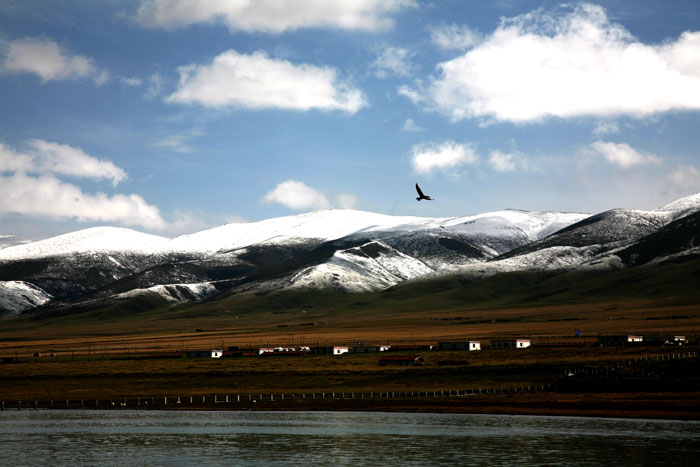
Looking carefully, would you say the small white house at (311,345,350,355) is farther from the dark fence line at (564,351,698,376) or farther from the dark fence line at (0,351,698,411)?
the dark fence line at (564,351,698,376)

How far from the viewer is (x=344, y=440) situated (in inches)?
3179

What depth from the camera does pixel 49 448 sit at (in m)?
77.5

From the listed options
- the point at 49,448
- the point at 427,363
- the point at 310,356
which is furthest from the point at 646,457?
the point at 310,356

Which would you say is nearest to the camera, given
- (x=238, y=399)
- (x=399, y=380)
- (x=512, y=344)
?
(x=238, y=399)

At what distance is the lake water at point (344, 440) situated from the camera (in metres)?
70.8

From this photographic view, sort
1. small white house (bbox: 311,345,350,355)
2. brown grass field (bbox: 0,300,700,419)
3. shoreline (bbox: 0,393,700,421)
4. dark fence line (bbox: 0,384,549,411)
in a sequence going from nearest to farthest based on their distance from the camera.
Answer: shoreline (bbox: 0,393,700,421)
brown grass field (bbox: 0,300,700,419)
dark fence line (bbox: 0,384,549,411)
small white house (bbox: 311,345,350,355)

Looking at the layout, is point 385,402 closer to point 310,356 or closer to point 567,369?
point 567,369

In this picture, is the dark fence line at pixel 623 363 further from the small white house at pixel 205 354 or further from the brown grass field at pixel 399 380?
the small white house at pixel 205 354

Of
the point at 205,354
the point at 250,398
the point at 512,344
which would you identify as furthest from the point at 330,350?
the point at 250,398

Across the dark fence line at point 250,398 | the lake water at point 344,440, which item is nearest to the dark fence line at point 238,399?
the dark fence line at point 250,398

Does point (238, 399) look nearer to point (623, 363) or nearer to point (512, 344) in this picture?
point (623, 363)

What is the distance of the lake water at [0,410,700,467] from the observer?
7075 centimetres

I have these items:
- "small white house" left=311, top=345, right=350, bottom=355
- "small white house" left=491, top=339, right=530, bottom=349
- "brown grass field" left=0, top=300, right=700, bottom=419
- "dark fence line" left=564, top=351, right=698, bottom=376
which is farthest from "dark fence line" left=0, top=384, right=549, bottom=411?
"small white house" left=311, top=345, right=350, bottom=355

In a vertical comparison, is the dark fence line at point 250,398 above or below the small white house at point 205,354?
below
